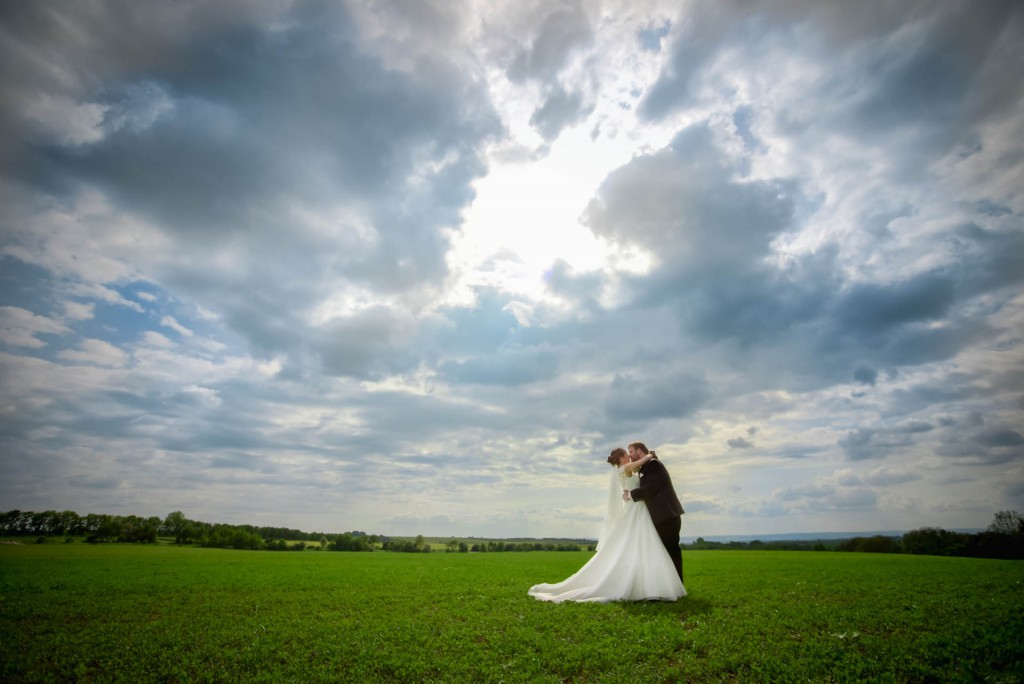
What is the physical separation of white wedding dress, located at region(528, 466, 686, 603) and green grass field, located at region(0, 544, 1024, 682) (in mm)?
659

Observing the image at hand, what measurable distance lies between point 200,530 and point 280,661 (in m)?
94.3

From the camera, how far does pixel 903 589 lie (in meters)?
14.0

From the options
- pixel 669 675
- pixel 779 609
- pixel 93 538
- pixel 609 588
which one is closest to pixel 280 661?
pixel 669 675

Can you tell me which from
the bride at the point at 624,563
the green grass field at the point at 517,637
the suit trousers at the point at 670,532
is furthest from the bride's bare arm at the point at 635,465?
the green grass field at the point at 517,637

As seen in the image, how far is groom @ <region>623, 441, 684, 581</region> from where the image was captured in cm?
1361

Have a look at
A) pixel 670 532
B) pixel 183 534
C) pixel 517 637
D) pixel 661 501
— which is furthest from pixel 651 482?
pixel 183 534

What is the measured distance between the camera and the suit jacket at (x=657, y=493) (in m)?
13.6

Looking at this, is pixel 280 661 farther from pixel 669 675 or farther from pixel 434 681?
→ pixel 669 675

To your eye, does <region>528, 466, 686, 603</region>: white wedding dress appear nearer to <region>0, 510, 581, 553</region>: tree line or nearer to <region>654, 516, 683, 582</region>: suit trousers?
<region>654, 516, 683, 582</region>: suit trousers

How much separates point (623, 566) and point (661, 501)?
218cm

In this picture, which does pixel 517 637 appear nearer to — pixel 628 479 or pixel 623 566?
pixel 623 566

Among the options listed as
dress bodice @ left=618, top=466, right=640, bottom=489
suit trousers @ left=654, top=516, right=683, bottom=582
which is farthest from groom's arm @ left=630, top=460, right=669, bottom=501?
suit trousers @ left=654, top=516, right=683, bottom=582

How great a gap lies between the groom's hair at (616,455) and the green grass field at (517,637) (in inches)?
162

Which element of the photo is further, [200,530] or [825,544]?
[200,530]
